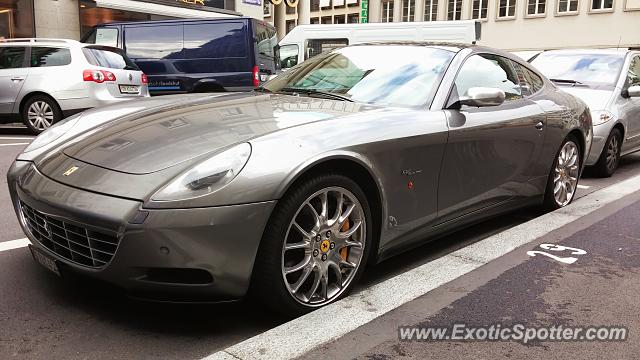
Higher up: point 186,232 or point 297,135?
point 297,135

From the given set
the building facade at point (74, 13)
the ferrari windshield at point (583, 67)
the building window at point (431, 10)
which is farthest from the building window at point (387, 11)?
the ferrari windshield at point (583, 67)

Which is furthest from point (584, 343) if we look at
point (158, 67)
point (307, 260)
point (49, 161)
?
point (158, 67)

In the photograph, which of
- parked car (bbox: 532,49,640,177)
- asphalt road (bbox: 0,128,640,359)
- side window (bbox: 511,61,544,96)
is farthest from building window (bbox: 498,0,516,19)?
asphalt road (bbox: 0,128,640,359)

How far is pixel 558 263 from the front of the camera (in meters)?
3.54

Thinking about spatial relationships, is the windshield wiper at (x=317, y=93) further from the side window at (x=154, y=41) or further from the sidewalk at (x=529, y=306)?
the side window at (x=154, y=41)

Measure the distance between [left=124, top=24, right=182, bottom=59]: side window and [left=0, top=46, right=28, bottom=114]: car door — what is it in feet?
10.3

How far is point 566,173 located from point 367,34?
1157cm

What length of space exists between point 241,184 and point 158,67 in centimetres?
1075

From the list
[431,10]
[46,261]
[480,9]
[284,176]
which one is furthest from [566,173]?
[431,10]

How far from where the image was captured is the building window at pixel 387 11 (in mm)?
50094

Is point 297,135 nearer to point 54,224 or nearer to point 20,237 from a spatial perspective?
point 54,224

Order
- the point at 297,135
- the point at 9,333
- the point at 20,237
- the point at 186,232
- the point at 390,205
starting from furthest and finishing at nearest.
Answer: the point at 20,237, the point at 390,205, the point at 297,135, the point at 9,333, the point at 186,232

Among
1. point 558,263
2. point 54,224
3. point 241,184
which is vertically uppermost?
point 241,184

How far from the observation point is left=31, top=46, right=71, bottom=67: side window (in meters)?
9.51
